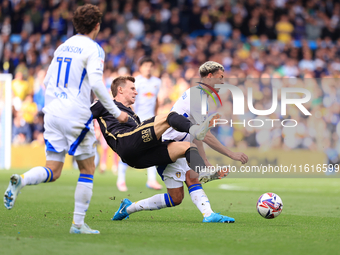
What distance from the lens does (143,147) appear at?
16.6ft

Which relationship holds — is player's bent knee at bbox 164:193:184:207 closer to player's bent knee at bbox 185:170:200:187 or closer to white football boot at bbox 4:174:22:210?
player's bent knee at bbox 185:170:200:187

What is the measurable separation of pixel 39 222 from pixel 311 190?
688cm

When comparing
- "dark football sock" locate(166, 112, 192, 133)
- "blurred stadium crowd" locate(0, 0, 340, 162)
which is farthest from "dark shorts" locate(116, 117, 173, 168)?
"blurred stadium crowd" locate(0, 0, 340, 162)

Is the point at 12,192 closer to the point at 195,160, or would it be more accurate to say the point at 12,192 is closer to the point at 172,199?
the point at 195,160

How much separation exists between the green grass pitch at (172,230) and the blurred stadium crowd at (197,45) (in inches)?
320

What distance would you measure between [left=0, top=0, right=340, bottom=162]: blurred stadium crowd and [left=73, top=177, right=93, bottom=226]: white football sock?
36.7ft

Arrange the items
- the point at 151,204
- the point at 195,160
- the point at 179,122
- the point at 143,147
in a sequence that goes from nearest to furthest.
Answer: the point at 179,122
the point at 195,160
the point at 143,147
the point at 151,204

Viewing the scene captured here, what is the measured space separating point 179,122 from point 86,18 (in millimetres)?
1227

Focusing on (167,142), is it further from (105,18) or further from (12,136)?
(105,18)

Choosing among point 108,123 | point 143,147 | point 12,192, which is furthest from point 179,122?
point 12,192

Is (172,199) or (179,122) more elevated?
(179,122)

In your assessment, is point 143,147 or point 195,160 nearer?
point 195,160

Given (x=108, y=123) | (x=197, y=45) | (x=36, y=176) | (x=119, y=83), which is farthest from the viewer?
(x=197, y=45)

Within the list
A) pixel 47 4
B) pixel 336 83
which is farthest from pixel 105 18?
pixel 336 83
